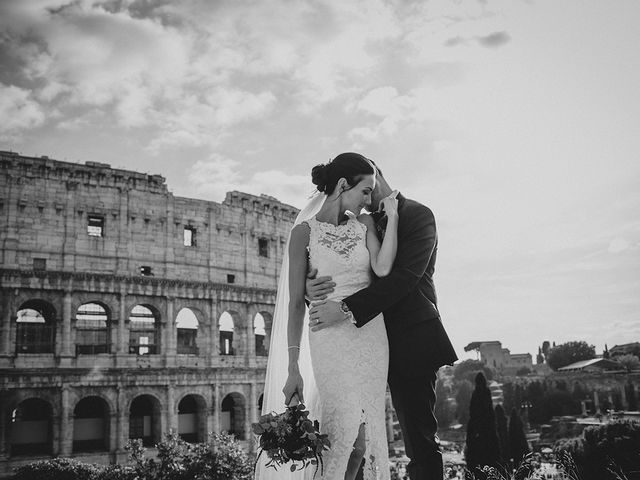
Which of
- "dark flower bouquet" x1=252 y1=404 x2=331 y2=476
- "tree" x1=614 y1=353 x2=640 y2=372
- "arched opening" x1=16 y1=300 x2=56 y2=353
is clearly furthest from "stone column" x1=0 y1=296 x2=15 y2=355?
"tree" x1=614 y1=353 x2=640 y2=372

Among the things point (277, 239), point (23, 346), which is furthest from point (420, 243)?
point (277, 239)

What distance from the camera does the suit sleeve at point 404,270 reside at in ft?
11.5

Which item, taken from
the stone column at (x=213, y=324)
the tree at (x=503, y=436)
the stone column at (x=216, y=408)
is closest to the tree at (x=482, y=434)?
the tree at (x=503, y=436)

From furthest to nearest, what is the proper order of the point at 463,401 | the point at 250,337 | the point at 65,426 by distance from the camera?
the point at 463,401, the point at 250,337, the point at 65,426

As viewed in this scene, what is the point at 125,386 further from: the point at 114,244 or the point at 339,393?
the point at 339,393

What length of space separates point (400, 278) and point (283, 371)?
3.83 feet

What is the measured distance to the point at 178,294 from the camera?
2775cm

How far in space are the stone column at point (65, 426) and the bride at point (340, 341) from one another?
2266 cm

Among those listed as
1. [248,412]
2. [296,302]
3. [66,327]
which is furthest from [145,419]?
[296,302]

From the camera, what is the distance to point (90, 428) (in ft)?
83.3

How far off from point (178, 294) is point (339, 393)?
83.0 feet

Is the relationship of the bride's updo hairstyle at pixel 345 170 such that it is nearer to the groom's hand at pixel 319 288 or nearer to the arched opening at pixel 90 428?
the groom's hand at pixel 319 288

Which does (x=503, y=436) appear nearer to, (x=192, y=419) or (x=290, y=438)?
(x=192, y=419)

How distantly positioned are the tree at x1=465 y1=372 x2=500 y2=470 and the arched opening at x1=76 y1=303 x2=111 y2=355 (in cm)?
1650
